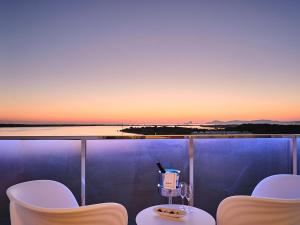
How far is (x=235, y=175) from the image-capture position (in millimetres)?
4465

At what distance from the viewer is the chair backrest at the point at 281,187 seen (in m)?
2.46

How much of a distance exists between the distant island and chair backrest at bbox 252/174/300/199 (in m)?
0.83

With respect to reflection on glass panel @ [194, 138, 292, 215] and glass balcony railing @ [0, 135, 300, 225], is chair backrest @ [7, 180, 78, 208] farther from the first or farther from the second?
reflection on glass panel @ [194, 138, 292, 215]

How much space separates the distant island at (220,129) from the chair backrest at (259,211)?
1.35 metres

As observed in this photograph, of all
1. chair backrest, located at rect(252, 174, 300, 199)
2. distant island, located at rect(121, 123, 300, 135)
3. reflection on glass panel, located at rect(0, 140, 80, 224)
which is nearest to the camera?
chair backrest, located at rect(252, 174, 300, 199)

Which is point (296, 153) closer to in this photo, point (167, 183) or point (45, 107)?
point (167, 183)

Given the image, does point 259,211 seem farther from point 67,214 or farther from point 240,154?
point 240,154

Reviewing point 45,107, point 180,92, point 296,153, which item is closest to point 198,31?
point 180,92

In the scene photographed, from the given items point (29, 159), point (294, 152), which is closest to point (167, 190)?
point (294, 152)

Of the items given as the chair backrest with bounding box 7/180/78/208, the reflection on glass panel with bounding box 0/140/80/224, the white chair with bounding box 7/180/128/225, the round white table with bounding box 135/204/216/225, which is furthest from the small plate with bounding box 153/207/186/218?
the reflection on glass panel with bounding box 0/140/80/224

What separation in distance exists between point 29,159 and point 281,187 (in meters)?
2.71

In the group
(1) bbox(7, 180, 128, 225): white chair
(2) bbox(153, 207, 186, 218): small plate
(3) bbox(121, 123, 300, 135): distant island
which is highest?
(3) bbox(121, 123, 300, 135): distant island

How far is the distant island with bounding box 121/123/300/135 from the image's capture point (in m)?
3.29

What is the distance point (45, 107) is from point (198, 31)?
2.81 m
